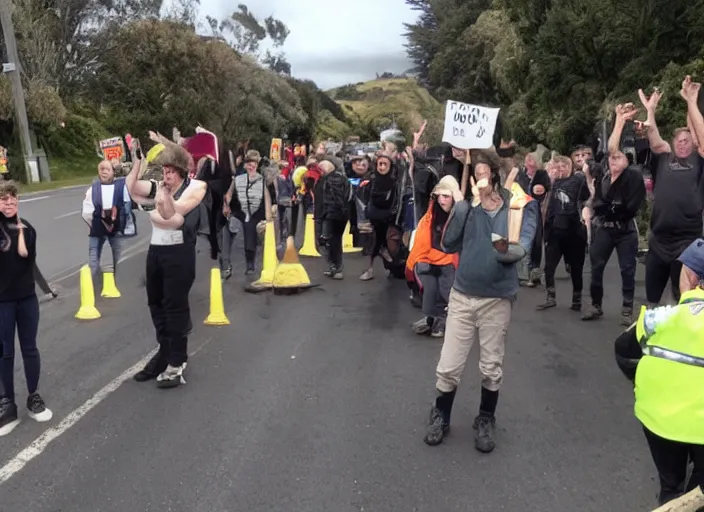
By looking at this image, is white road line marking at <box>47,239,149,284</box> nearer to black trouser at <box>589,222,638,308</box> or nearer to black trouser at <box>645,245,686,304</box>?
black trouser at <box>589,222,638,308</box>

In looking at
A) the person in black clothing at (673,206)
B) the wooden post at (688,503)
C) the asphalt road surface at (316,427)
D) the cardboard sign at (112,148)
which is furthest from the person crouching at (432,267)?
the cardboard sign at (112,148)

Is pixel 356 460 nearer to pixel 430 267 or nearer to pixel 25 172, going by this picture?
pixel 430 267

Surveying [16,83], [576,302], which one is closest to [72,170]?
[16,83]

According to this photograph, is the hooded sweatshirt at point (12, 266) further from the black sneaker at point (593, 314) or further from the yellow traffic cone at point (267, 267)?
the black sneaker at point (593, 314)

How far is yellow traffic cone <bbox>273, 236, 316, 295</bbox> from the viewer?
9.38 meters

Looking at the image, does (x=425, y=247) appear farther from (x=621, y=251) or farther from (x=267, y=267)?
(x=267, y=267)

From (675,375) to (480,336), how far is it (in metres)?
1.99

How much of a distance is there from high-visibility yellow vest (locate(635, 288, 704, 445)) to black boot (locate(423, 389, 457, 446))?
196cm

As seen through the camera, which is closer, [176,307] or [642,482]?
[642,482]

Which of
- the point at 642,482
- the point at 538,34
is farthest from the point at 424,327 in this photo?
the point at 538,34

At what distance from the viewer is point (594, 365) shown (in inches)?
247

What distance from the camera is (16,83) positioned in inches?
1171

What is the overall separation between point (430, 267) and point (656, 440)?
4235 millimetres

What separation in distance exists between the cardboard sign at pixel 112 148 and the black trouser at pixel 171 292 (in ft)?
14.6
